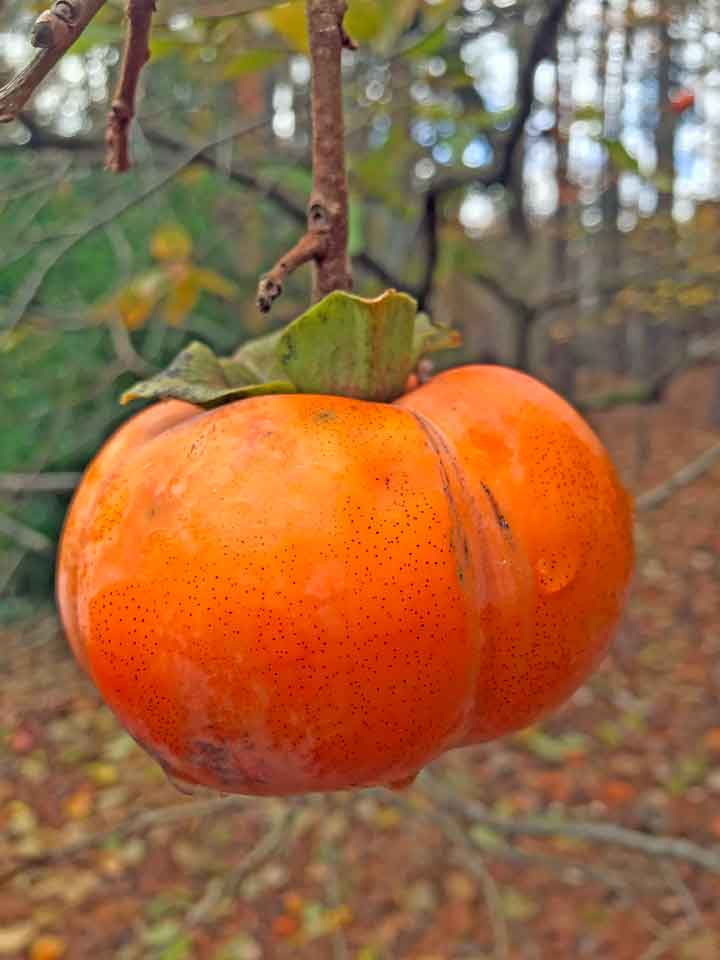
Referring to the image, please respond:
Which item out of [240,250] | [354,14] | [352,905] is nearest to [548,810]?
[352,905]

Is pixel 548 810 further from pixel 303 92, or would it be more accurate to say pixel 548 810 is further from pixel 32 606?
pixel 32 606

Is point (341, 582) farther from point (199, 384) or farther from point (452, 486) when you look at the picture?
point (199, 384)

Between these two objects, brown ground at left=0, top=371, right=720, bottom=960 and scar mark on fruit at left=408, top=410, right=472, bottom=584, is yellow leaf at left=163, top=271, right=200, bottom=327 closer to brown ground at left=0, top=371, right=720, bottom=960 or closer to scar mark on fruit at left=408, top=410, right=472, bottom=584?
brown ground at left=0, top=371, right=720, bottom=960

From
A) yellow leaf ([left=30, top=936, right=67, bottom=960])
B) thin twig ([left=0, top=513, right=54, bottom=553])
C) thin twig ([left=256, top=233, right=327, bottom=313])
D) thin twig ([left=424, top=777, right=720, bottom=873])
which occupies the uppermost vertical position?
thin twig ([left=256, top=233, right=327, bottom=313])

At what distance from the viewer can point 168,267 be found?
7.06ft

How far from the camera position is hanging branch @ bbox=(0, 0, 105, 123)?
16.8 inches

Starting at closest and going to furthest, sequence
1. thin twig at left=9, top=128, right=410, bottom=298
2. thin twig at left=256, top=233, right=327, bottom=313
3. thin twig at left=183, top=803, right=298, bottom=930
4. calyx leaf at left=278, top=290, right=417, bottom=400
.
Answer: thin twig at left=256, top=233, right=327, bottom=313
calyx leaf at left=278, top=290, right=417, bottom=400
thin twig at left=9, top=128, right=410, bottom=298
thin twig at left=183, top=803, right=298, bottom=930

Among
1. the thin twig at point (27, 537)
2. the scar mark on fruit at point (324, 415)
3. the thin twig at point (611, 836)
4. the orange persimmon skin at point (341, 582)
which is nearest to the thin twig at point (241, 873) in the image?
the thin twig at point (611, 836)

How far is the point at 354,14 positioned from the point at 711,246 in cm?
225

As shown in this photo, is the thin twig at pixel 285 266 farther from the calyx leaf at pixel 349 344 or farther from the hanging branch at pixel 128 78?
the hanging branch at pixel 128 78

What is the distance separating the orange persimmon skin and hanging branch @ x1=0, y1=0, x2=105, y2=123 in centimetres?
25

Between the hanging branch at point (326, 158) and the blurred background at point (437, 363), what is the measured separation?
61 centimetres

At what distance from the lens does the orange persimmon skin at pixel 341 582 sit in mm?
572

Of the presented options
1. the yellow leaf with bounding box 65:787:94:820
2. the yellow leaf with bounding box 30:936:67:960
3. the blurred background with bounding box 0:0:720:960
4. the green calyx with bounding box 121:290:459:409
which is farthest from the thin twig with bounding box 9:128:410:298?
the yellow leaf with bounding box 65:787:94:820
